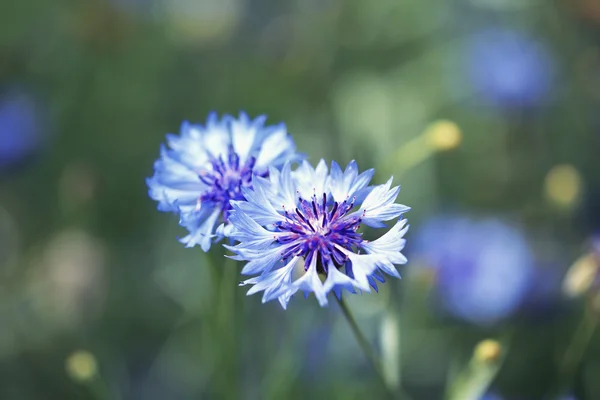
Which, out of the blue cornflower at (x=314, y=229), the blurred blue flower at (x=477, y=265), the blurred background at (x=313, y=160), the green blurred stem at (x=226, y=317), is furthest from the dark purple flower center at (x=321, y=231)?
the blurred blue flower at (x=477, y=265)

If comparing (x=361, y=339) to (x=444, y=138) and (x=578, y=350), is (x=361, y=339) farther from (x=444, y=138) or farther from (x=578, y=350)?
(x=578, y=350)

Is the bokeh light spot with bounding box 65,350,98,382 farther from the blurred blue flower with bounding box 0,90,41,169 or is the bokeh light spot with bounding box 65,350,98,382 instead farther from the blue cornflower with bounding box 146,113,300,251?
the blurred blue flower with bounding box 0,90,41,169

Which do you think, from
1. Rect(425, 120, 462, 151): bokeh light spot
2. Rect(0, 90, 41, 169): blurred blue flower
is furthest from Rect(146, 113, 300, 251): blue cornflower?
Rect(0, 90, 41, 169): blurred blue flower

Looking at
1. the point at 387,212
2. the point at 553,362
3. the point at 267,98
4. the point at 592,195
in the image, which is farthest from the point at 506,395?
the point at 267,98

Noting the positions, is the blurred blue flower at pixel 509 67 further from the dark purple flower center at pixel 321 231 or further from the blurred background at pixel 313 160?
the dark purple flower center at pixel 321 231

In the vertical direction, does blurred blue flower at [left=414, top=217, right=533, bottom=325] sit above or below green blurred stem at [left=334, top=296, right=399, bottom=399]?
below

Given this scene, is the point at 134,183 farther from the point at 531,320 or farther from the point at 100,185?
the point at 531,320
